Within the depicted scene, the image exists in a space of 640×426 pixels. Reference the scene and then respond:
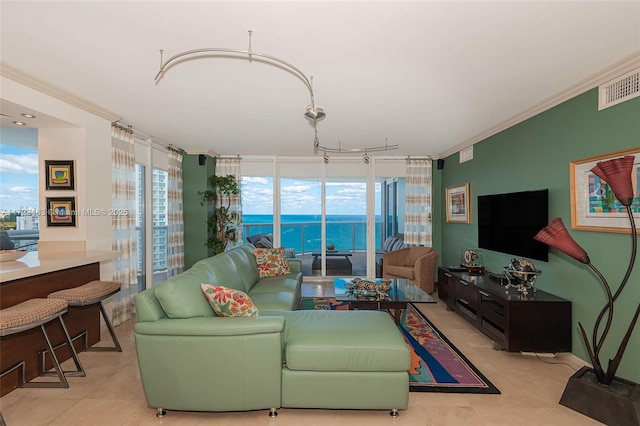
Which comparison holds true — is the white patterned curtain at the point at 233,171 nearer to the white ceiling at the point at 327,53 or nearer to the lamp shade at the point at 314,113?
the white ceiling at the point at 327,53

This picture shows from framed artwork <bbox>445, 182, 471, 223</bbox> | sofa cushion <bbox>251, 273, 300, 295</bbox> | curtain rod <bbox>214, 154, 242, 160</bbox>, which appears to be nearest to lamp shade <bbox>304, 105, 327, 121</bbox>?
sofa cushion <bbox>251, 273, 300, 295</bbox>

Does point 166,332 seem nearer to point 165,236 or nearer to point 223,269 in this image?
point 223,269

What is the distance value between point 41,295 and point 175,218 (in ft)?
8.56

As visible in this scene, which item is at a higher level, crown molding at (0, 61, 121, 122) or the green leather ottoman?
crown molding at (0, 61, 121, 122)

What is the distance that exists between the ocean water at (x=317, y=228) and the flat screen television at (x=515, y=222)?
237 centimetres

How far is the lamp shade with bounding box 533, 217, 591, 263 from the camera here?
2197 millimetres

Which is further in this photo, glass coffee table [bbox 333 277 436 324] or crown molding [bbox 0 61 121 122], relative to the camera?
glass coffee table [bbox 333 277 436 324]

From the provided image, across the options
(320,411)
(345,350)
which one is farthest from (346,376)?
(320,411)

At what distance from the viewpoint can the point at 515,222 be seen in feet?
11.6

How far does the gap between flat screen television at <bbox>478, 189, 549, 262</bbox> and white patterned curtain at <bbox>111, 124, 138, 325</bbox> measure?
179 inches

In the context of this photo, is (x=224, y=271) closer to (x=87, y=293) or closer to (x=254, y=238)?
(x=87, y=293)

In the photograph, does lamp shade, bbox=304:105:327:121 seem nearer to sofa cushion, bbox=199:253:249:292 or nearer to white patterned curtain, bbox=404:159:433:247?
sofa cushion, bbox=199:253:249:292

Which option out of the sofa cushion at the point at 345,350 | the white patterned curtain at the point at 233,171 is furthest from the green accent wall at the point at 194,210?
the sofa cushion at the point at 345,350

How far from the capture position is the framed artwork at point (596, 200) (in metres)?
2.32
